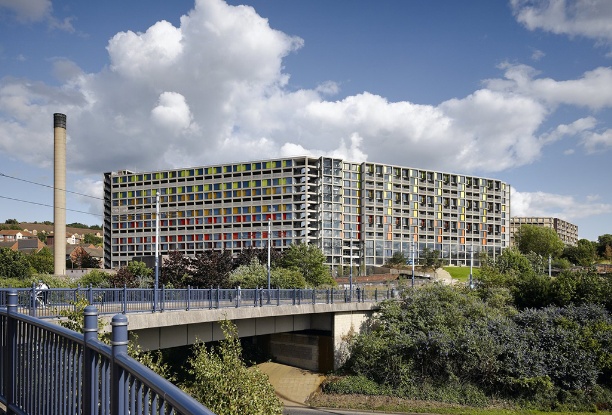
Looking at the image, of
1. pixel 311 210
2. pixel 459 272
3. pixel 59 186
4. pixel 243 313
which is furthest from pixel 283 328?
pixel 459 272

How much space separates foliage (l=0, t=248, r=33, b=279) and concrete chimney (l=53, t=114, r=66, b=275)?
14.5 feet

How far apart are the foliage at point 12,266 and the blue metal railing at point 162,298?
140ft

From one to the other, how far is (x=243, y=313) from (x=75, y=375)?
81.2ft

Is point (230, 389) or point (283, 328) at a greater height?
point (230, 389)

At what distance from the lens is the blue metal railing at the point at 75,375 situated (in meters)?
3.17

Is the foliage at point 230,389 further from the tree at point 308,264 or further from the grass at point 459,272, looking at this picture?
the grass at point 459,272

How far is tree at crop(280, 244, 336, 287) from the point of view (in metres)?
61.7

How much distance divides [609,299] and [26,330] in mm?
41436

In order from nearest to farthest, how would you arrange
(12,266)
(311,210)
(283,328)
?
(283,328) → (12,266) → (311,210)

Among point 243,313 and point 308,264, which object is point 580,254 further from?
point 243,313

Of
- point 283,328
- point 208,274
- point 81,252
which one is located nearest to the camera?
point 283,328

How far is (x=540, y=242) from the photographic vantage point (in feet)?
366

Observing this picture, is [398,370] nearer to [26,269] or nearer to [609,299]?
[609,299]

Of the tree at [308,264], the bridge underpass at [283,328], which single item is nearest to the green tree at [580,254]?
the tree at [308,264]
